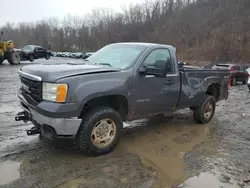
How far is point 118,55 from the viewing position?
5320 mm

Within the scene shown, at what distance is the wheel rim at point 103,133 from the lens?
14.4 ft

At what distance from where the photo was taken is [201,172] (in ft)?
13.6

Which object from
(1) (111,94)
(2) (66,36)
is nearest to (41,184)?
(1) (111,94)

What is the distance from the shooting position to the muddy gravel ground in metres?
3.72

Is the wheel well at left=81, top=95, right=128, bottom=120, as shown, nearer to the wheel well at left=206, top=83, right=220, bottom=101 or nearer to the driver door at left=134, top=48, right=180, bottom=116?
the driver door at left=134, top=48, right=180, bottom=116

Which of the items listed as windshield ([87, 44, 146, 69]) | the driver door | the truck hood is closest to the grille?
the truck hood

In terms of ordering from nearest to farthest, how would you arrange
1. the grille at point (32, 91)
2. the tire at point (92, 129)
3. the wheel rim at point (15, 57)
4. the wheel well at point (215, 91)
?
the grille at point (32, 91) → the tire at point (92, 129) → the wheel well at point (215, 91) → the wheel rim at point (15, 57)

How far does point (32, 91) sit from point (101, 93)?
1095 millimetres

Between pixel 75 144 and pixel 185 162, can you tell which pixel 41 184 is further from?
pixel 185 162

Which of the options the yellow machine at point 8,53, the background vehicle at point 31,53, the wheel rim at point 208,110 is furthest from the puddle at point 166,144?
the background vehicle at point 31,53

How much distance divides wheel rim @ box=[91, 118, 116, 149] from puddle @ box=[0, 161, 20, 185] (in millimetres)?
1207

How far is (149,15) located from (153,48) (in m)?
72.6

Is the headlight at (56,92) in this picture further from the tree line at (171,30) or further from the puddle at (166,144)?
the tree line at (171,30)

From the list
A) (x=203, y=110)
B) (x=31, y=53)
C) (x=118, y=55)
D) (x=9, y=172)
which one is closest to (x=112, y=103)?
(x=118, y=55)
